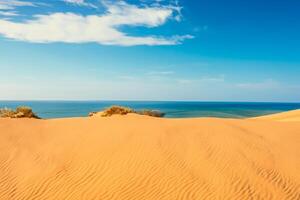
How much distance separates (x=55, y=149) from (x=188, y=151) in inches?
193

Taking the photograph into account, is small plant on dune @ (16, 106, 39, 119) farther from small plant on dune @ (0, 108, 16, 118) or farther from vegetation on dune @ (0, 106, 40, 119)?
small plant on dune @ (0, 108, 16, 118)

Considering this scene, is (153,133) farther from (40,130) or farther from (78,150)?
(40,130)

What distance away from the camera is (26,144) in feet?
43.7

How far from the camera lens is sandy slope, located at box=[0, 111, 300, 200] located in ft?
31.0

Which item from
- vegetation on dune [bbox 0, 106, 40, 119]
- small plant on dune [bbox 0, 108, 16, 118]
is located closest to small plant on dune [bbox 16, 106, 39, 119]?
vegetation on dune [bbox 0, 106, 40, 119]

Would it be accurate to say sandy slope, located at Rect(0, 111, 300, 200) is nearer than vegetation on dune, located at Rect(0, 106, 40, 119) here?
Yes

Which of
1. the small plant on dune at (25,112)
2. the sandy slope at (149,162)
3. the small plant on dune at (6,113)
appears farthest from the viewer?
the small plant on dune at (25,112)

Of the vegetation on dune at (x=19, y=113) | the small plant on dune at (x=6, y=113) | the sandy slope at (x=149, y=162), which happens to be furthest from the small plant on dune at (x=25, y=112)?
the sandy slope at (x=149, y=162)

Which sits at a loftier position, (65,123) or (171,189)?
(65,123)

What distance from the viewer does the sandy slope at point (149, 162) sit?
9461 mm

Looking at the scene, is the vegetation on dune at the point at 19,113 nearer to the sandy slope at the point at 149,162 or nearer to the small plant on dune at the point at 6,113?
the small plant on dune at the point at 6,113

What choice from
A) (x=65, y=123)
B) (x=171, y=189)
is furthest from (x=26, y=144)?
(x=171, y=189)

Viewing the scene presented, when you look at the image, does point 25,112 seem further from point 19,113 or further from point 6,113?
point 6,113

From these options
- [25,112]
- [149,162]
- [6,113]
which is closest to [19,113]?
[25,112]
